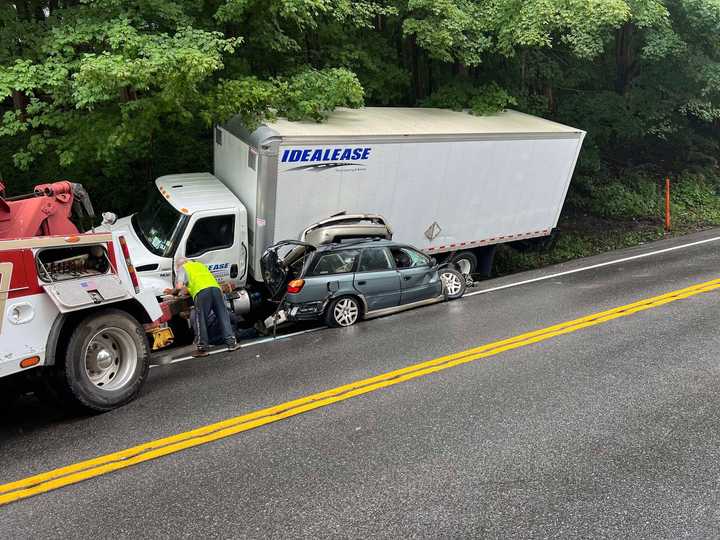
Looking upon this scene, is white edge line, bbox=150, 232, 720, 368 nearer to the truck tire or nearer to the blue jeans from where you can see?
the blue jeans

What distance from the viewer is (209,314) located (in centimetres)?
862

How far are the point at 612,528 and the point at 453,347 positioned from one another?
411 cm

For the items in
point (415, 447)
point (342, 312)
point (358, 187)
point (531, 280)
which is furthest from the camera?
point (531, 280)

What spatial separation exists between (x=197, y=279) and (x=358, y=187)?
11.6 feet

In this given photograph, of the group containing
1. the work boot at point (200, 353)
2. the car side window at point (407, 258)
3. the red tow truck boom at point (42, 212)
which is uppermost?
the red tow truck boom at point (42, 212)

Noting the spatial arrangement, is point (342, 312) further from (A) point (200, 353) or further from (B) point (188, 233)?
(B) point (188, 233)

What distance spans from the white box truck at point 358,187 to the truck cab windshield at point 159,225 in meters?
0.02

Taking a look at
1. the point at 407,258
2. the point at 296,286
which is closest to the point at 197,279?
the point at 296,286

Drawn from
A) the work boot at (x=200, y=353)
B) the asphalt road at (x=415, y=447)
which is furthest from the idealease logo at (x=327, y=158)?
the work boot at (x=200, y=353)

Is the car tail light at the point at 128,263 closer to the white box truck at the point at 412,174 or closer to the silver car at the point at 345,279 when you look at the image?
the silver car at the point at 345,279

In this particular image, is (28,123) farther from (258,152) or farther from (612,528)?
(612,528)

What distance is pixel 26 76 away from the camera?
9.30 metres

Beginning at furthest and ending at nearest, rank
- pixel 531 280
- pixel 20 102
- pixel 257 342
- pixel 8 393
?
pixel 531 280
pixel 20 102
pixel 257 342
pixel 8 393

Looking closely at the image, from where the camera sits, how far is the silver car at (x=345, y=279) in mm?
→ 9469
